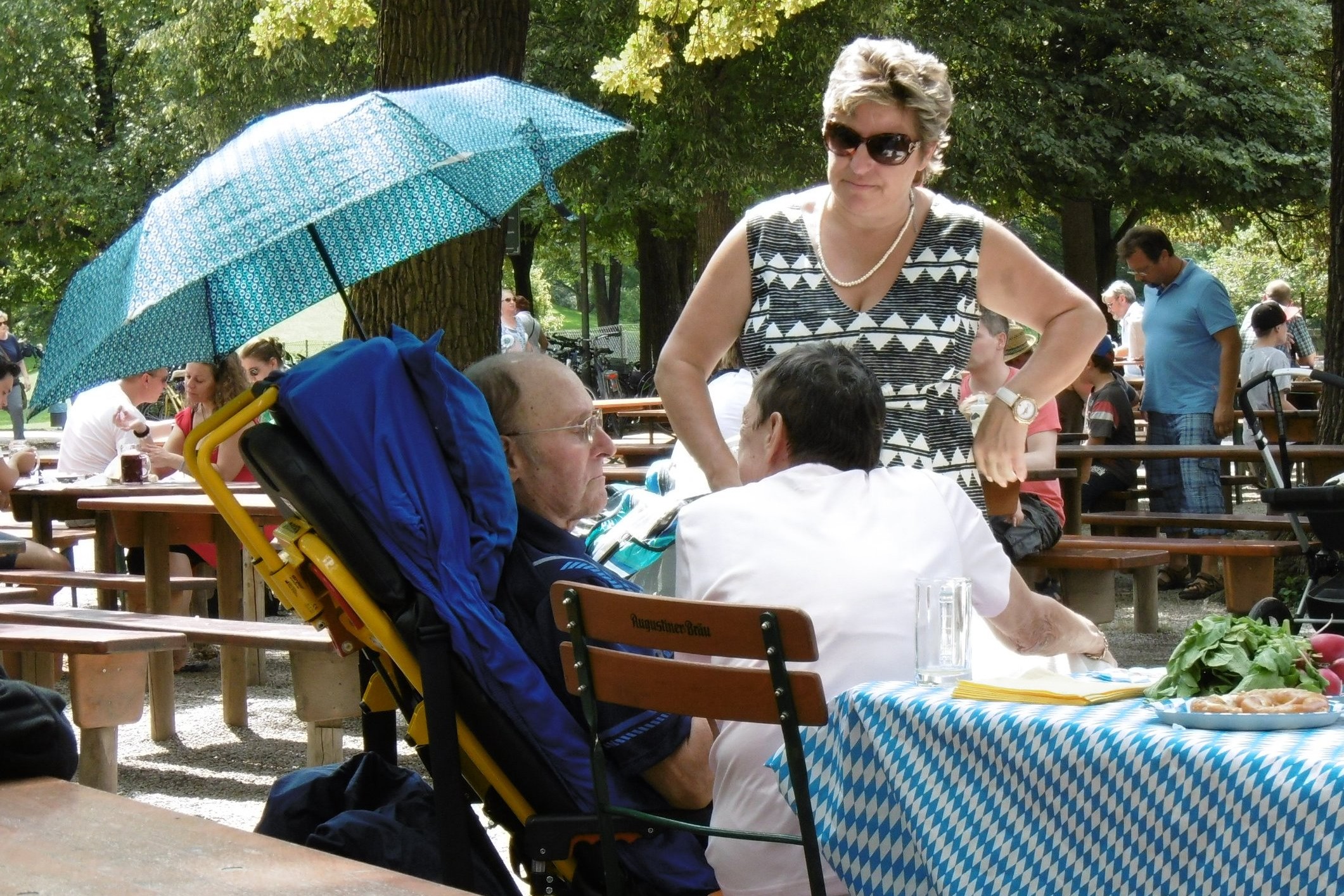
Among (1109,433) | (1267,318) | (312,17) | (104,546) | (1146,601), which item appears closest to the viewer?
(104,546)

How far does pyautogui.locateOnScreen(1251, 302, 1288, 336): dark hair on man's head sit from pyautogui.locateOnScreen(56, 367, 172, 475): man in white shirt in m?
10.4

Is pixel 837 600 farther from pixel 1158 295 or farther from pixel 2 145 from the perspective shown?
pixel 2 145

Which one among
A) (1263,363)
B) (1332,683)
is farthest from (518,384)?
(1263,363)

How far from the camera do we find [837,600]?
280 cm

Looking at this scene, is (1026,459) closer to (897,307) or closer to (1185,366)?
(897,307)

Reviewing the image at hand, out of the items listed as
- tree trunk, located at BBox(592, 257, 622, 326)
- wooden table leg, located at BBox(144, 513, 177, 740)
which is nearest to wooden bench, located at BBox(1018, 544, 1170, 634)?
wooden table leg, located at BBox(144, 513, 177, 740)

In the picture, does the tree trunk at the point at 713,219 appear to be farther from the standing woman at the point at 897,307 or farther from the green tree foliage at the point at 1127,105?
the standing woman at the point at 897,307

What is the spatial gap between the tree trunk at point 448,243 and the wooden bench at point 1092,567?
2603 mm

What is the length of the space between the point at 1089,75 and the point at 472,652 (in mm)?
21118

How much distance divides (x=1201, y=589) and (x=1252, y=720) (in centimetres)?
803

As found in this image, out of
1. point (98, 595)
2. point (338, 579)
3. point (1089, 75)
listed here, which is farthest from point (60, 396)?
point (1089, 75)

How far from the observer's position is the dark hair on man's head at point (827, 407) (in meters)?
3.03

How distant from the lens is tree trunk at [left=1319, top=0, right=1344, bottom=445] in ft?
30.8

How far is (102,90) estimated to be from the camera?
31891 millimetres
